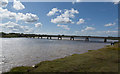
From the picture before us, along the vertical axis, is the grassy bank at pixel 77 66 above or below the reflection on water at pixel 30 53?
above

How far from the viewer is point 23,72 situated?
443 inches

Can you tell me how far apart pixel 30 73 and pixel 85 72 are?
6.47 m

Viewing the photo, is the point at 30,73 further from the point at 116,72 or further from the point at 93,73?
the point at 116,72

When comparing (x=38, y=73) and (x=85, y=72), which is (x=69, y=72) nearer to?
(x=85, y=72)

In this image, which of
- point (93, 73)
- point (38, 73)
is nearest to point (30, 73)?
point (38, 73)

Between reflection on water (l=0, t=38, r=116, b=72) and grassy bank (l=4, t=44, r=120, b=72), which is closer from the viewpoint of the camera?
grassy bank (l=4, t=44, r=120, b=72)

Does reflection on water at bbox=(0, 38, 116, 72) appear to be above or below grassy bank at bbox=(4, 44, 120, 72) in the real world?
below

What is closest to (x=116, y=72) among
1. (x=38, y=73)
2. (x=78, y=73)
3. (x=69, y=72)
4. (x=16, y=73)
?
(x=78, y=73)

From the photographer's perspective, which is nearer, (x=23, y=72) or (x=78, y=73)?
(x=78, y=73)

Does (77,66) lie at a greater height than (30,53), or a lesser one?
greater

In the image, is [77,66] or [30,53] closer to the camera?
[77,66]

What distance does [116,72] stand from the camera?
1010 cm

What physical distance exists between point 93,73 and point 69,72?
A: 2679 millimetres

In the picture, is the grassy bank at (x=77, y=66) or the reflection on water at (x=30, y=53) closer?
the grassy bank at (x=77, y=66)
